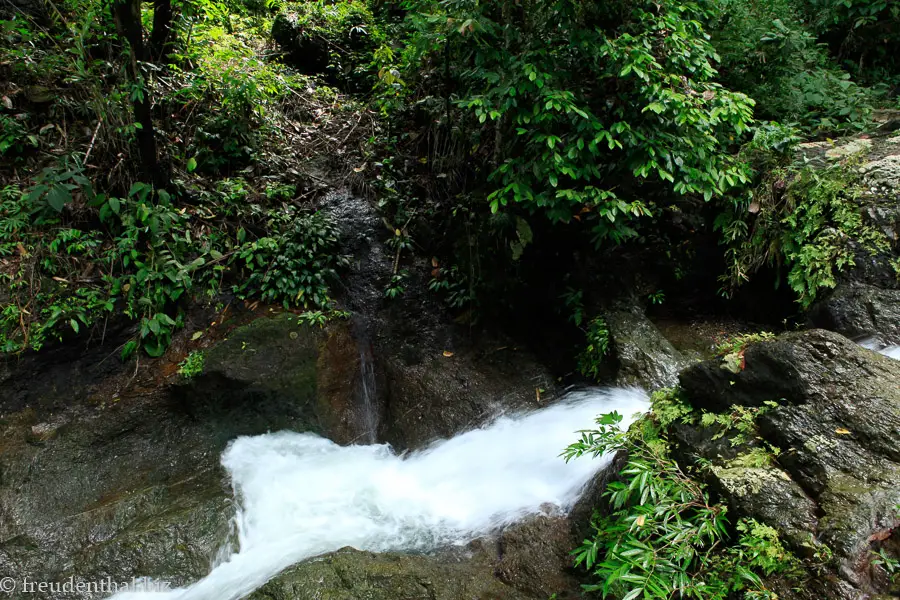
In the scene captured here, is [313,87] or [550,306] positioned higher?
[313,87]

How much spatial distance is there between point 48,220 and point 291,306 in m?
2.82

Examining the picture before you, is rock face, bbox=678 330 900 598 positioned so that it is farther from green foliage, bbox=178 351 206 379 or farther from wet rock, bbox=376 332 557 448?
green foliage, bbox=178 351 206 379

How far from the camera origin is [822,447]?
2777mm

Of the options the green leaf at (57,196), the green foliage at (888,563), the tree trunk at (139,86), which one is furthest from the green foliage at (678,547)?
the tree trunk at (139,86)

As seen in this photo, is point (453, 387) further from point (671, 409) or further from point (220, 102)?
point (220, 102)

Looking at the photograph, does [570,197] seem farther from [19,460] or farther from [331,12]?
[331,12]

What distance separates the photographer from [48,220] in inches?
214

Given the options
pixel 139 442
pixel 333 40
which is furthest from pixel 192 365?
pixel 333 40

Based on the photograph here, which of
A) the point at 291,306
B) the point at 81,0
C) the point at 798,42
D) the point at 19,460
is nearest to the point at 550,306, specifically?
the point at 291,306

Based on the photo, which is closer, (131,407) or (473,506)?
(473,506)

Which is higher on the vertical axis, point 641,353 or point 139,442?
point 641,353

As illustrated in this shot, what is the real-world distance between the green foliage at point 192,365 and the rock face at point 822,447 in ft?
15.5

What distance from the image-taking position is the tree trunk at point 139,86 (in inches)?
200

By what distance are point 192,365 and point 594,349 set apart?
4.47 metres
